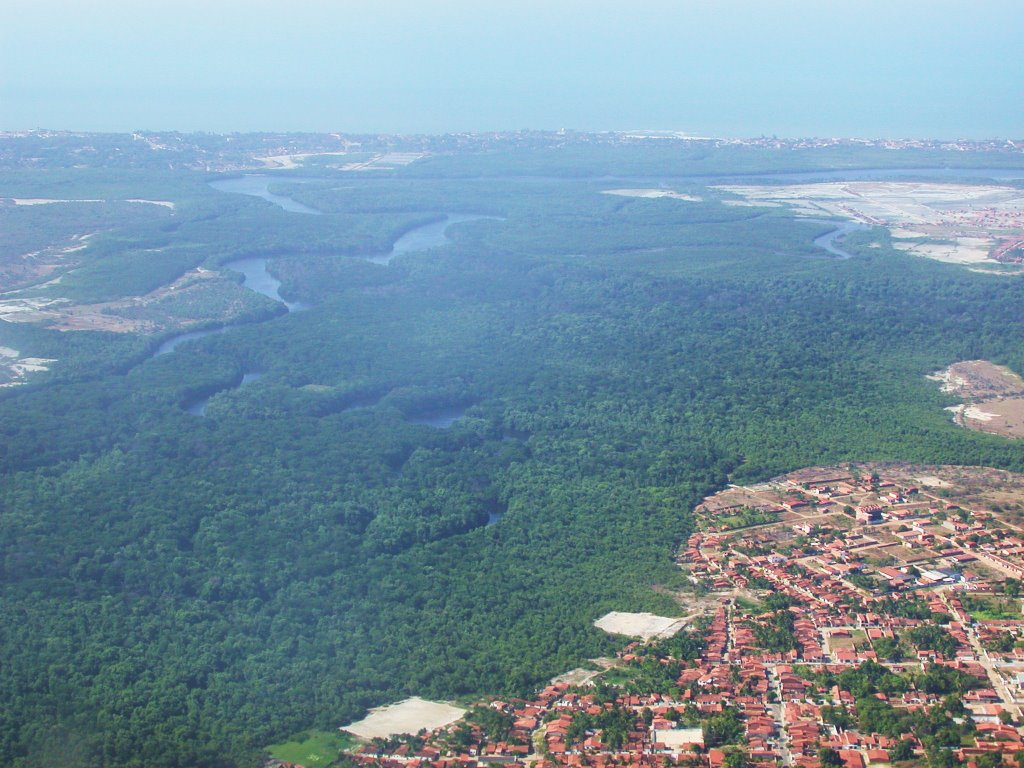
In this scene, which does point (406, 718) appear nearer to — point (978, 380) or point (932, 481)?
point (932, 481)

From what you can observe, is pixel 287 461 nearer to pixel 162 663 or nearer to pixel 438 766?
pixel 162 663

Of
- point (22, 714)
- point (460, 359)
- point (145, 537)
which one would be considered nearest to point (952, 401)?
point (460, 359)

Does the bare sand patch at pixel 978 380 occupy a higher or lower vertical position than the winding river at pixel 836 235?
lower

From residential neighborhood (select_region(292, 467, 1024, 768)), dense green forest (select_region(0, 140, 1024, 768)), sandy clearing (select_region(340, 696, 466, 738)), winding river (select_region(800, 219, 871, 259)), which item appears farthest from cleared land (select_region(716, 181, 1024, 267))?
sandy clearing (select_region(340, 696, 466, 738))

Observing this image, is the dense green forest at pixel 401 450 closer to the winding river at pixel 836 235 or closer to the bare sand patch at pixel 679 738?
the winding river at pixel 836 235

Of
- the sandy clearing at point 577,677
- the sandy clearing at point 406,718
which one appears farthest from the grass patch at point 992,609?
the sandy clearing at point 406,718

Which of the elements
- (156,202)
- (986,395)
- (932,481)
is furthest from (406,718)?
(156,202)
